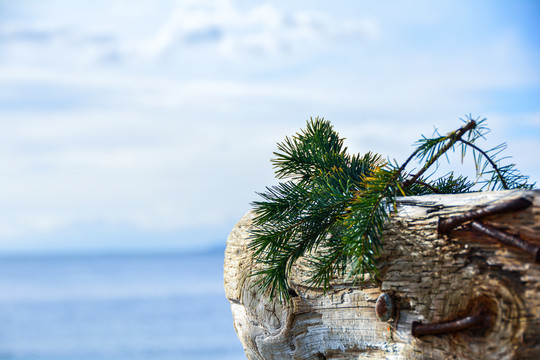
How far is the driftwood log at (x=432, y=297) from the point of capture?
927mm

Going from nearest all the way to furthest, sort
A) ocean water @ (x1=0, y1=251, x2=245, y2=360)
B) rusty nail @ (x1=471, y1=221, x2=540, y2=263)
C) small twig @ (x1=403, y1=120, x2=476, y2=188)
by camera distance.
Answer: rusty nail @ (x1=471, y1=221, x2=540, y2=263) → small twig @ (x1=403, y1=120, x2=476, y2=188) → ocean water @ (x1=0, y1=251, x2=245, y2=360)

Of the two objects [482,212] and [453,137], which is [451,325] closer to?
[482,212]

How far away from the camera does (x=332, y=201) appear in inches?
49.2

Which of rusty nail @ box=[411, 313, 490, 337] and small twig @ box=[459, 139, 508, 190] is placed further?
small twig @ box=[459, 139, 508, 190]

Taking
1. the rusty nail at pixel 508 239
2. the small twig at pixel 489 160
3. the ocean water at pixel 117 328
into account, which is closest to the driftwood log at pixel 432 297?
the rusty nail at pixel 508 239

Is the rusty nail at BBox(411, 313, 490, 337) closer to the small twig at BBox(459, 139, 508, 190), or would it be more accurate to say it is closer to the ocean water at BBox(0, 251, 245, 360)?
the small twig at BBox(459, 139, 508, 190)

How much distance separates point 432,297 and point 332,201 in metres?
0.35

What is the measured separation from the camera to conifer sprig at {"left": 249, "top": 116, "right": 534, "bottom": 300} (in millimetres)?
1067

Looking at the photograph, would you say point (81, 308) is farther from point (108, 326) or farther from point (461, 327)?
point (461, 327)

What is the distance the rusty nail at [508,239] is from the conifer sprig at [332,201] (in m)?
0.19

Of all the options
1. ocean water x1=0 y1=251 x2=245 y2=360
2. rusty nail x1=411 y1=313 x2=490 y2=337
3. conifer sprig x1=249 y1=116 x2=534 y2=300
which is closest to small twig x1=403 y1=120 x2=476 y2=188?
conifer sprig x1=249 y1=116 x2=534 y2=300

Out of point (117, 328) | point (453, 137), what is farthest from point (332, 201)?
point (117, 328)

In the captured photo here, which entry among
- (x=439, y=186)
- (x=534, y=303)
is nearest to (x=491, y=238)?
(x=534, y=303)

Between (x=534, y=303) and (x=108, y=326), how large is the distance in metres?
10.6
